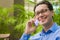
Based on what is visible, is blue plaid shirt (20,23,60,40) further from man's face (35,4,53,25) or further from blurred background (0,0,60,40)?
blurred background (0,0,60,40)

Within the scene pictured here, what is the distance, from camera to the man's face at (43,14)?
1.28m

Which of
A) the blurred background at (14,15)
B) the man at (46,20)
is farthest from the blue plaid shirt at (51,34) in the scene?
the blurred background at (14,15)

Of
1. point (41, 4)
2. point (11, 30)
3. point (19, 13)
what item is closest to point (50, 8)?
point (41, 4)

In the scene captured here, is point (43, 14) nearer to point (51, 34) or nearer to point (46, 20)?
point (46, 20)

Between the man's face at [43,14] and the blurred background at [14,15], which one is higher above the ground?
the man's face at [43,14]

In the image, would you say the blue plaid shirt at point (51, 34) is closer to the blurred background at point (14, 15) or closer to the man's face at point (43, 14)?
the man's face at point (43, 14)

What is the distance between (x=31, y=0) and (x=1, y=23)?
57 cm

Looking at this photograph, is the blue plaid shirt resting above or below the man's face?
below

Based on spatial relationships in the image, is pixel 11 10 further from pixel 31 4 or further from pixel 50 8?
pixel 50 8

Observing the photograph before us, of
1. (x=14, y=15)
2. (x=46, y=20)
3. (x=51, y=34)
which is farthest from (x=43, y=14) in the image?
(x=14, y=15)

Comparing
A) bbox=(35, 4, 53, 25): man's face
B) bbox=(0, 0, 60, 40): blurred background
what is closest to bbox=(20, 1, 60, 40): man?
bbox=(35, 4, 53, 25): man's face

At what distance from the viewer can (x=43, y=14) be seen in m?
1.31

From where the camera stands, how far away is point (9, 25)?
247cm

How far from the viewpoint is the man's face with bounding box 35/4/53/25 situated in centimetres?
128
